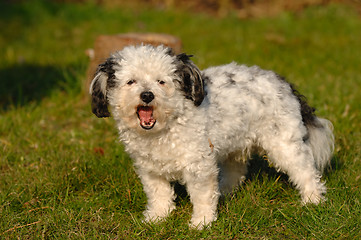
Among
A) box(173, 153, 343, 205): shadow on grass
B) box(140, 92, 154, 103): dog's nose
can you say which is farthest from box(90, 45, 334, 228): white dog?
box(173, 153, 343, 205): shadow on grass

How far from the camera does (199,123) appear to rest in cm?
363

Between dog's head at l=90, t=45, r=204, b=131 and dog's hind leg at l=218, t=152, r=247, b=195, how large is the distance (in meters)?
1.17

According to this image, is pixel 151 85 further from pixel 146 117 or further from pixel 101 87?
pixel 101 87

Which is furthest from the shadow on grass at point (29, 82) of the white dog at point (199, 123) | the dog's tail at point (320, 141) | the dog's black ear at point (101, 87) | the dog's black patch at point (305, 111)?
the dog's tail at point (320, 141)

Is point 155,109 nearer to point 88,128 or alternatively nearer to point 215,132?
point 215,132

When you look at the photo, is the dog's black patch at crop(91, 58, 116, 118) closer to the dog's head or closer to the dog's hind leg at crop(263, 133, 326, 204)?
the dog's head

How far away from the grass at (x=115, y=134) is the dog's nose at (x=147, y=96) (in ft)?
3.57

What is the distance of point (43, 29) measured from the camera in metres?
11.0

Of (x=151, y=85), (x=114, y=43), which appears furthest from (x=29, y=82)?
(x=151, y=85)

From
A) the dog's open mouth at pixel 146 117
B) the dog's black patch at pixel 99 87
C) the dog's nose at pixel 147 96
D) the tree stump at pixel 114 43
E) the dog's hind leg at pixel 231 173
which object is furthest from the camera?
the tree stump at pixel 114 43

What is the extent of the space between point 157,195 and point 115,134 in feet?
5.66

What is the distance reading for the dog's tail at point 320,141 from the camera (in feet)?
14.1

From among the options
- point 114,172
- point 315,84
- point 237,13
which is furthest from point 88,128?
point 237,13

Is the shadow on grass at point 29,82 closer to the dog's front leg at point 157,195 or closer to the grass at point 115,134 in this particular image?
the grass at point 115,134
